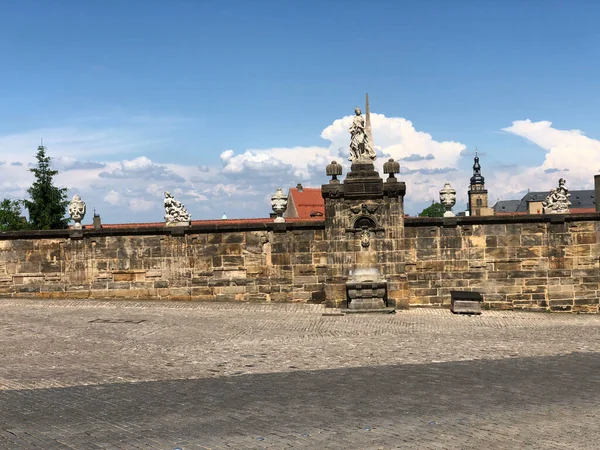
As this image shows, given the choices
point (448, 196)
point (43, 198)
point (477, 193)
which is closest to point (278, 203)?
point (448, 196)

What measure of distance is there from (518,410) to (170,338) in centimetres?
764

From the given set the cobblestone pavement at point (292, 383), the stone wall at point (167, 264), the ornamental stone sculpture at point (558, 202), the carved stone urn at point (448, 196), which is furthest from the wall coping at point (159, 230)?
the ornamental stone sculpture at point (558, 202)

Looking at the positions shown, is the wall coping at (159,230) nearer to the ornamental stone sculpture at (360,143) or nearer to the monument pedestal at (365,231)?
the monument pedestal at (365,231)

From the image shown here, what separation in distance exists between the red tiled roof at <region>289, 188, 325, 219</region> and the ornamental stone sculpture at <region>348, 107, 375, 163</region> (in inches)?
1729

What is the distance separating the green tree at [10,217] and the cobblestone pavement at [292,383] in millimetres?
40178

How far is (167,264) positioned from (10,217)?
131ft

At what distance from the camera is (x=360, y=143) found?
62.8 ft

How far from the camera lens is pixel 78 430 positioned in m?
6.93

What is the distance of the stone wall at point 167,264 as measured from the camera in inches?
786

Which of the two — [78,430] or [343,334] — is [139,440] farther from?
[343,334]

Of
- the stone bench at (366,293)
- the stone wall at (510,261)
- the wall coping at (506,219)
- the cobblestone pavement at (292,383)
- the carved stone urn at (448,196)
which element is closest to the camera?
the cobblestone pavement at (292,383)

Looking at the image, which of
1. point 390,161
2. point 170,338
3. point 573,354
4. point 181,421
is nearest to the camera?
point 181,421

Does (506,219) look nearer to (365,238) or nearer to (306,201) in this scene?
(365,238)

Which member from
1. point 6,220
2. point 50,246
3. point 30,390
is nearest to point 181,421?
point 30,390
